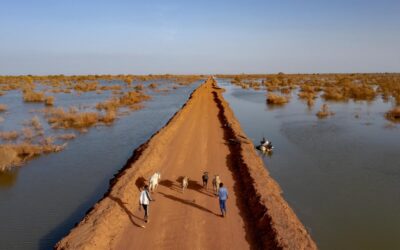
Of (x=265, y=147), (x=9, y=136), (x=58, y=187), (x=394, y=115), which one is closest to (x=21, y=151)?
(x=9, y=136)

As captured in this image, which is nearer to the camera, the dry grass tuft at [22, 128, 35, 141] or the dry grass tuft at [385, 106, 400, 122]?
the dry grass tuft at [22, 128, 35, 141]

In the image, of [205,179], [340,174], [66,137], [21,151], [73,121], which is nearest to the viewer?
[205,179]

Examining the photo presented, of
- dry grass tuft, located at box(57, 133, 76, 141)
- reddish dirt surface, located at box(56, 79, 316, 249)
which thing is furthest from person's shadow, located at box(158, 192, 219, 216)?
dry grass tuft, located at box(57, 133, 76, 141)

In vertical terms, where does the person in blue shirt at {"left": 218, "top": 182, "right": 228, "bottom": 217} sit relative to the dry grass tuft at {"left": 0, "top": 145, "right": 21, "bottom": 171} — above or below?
above

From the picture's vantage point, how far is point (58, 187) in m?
17.2

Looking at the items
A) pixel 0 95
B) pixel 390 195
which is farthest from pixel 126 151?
pixel 0 95

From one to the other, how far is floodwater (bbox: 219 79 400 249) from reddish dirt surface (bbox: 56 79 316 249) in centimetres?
190

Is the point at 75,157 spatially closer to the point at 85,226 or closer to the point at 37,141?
the point at 37,141

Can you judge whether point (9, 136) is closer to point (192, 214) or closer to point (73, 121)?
point (73, 121)

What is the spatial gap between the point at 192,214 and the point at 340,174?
10.7m

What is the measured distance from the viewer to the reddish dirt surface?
32.4ft

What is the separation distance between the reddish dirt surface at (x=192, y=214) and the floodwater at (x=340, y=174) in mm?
1904

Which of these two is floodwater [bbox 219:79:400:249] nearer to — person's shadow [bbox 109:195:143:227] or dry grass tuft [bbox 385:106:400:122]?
dry grass tuft [bbox 385:106:400:122]

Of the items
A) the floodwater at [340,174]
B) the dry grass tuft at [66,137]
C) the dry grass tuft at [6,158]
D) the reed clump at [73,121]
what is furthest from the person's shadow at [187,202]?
the reed clump at [73,121]
